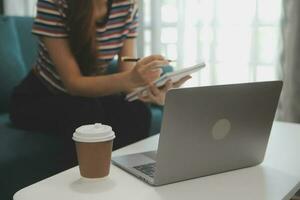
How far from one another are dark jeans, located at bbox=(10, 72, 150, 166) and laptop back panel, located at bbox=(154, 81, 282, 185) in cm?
53

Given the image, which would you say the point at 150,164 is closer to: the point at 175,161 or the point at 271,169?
the point at 175,161

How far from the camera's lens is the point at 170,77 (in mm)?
1096

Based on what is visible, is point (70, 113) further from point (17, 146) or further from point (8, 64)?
point (8, 64)

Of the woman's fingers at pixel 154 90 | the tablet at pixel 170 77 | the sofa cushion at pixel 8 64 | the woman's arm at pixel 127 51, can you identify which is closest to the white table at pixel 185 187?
the tablet at pixel 170 77

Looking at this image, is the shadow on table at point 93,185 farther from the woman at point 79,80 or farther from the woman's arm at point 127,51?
the woman's arm at point 127,51

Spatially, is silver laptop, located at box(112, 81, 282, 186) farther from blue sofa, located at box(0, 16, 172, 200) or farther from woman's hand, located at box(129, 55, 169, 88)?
blue sofa, located at box(0, 16, 172, 200)

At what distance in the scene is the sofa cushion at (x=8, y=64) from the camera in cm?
177

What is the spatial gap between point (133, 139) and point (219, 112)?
2.09 feet

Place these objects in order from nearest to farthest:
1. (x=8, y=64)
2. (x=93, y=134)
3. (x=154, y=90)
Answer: (x=93, y=134), (x=154, y=90), (x=8, y=64)

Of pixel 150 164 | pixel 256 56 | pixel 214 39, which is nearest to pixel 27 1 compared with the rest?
pixel 214 39

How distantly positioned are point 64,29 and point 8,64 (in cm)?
55

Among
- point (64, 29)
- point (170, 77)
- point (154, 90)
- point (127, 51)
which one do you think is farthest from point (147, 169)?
point (127, 51)

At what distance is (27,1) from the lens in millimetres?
2467

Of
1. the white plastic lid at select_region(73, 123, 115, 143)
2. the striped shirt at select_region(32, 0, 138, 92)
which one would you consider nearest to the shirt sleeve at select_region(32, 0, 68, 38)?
the striped shirt at select_region(32, 0, 138, 92)
